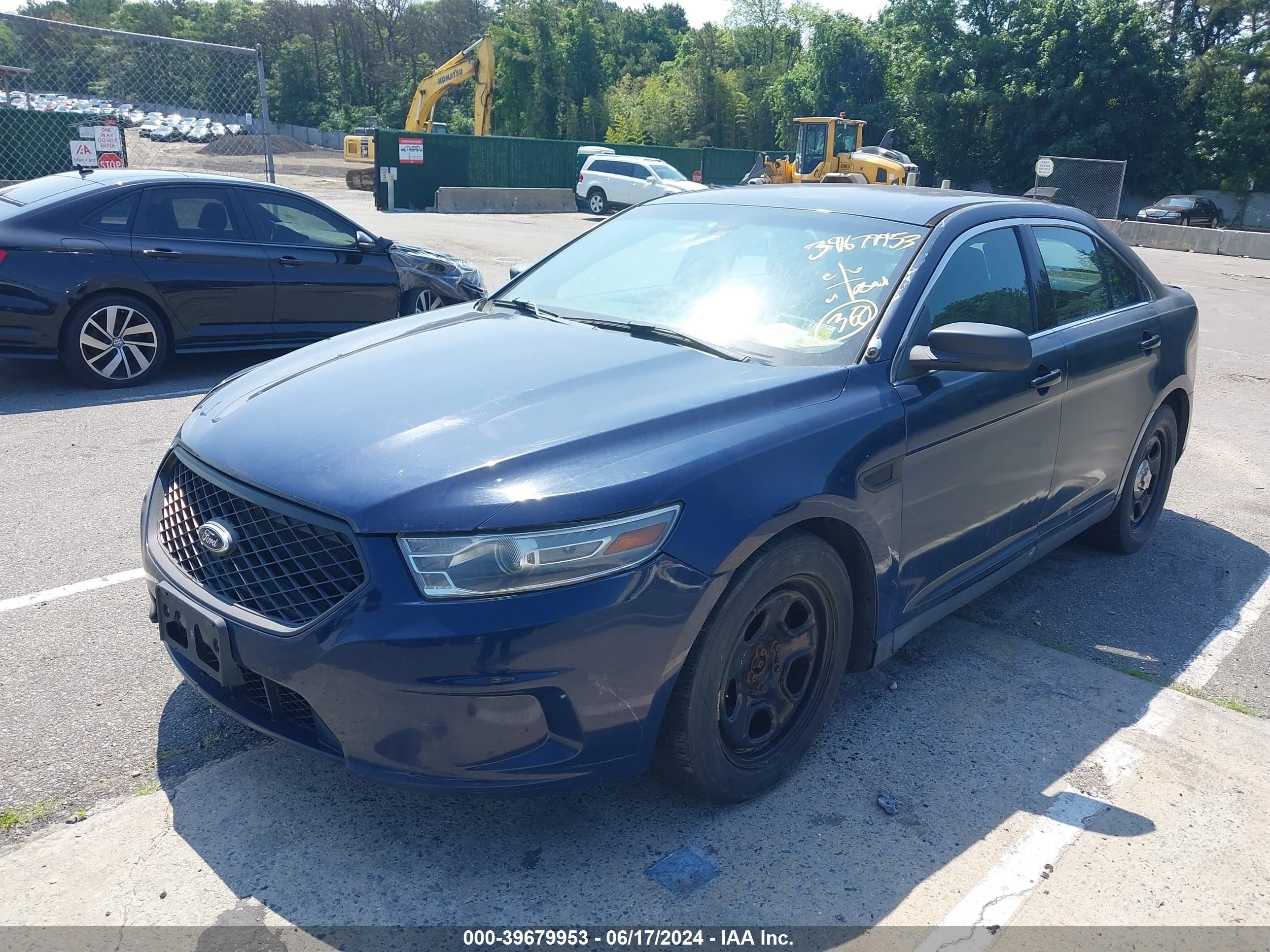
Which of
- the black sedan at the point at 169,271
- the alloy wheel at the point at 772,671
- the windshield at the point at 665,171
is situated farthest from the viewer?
the windshield at the point at 665,171

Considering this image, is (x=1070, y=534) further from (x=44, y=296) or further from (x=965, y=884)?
(x=44, y=296)

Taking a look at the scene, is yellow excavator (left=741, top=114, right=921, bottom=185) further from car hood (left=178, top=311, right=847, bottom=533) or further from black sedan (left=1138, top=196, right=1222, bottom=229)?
car hood (left=178, top=311, right=847, bottom=533)

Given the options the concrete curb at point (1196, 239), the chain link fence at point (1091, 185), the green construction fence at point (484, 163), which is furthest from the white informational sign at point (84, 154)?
the chain link fence at point (1091, 185)

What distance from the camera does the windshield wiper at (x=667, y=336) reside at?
10.9ft

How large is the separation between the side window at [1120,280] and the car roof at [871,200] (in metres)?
0.49

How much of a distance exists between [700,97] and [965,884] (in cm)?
6044

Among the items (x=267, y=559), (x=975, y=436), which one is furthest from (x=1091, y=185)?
(x=267, y=559)

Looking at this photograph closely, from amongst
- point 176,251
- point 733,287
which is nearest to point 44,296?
point 176,251

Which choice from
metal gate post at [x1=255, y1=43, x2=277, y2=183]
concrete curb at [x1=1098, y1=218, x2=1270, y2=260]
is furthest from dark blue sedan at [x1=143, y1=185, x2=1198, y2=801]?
concrete curb at [x1=1098, y1=218, x2=1270, y2=260]

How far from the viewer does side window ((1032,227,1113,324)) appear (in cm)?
423

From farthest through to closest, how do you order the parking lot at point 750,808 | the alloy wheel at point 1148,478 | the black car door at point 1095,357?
the alloy wheel at point 1148,478 → the black car door at point 1095,357 → the parking lot at point 750,808

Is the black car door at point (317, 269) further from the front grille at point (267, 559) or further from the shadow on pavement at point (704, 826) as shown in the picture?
the front grille at point (267, 559)

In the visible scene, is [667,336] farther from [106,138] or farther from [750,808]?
[106,138]

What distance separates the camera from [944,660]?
4.02m
